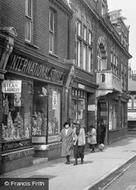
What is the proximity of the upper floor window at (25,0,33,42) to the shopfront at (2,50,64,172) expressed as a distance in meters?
1.01

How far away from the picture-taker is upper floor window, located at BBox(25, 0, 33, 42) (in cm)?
1468

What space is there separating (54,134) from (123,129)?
20.7 meters

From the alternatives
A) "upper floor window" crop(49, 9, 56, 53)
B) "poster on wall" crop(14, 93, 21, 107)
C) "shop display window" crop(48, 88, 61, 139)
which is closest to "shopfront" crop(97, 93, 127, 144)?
"shop display window" crop(48, 88, 61, 139)

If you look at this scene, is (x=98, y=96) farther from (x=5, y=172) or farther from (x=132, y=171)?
(x=5, y=172)

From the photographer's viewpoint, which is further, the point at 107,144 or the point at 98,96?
the point at 107,144

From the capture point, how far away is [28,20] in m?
14.8

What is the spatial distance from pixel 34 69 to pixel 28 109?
1.38m

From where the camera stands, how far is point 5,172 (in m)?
12.4

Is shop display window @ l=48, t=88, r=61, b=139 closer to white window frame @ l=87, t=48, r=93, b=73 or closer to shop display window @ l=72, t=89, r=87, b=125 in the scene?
shop display window @ l=72, t=89, r=87, b=125

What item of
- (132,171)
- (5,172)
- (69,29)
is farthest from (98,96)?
(5,172)

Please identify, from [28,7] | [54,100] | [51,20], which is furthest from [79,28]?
[28,7]

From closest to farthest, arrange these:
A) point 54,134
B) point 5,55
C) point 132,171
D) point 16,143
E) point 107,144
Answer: point 5,55, point 16,143, point 132,171, point 54,134, point 107,144

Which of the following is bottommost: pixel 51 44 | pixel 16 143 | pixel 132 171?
pixel 132 171

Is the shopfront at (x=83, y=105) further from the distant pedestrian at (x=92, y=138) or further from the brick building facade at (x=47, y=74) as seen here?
the distant pedestrian at (x=92, y=138)
